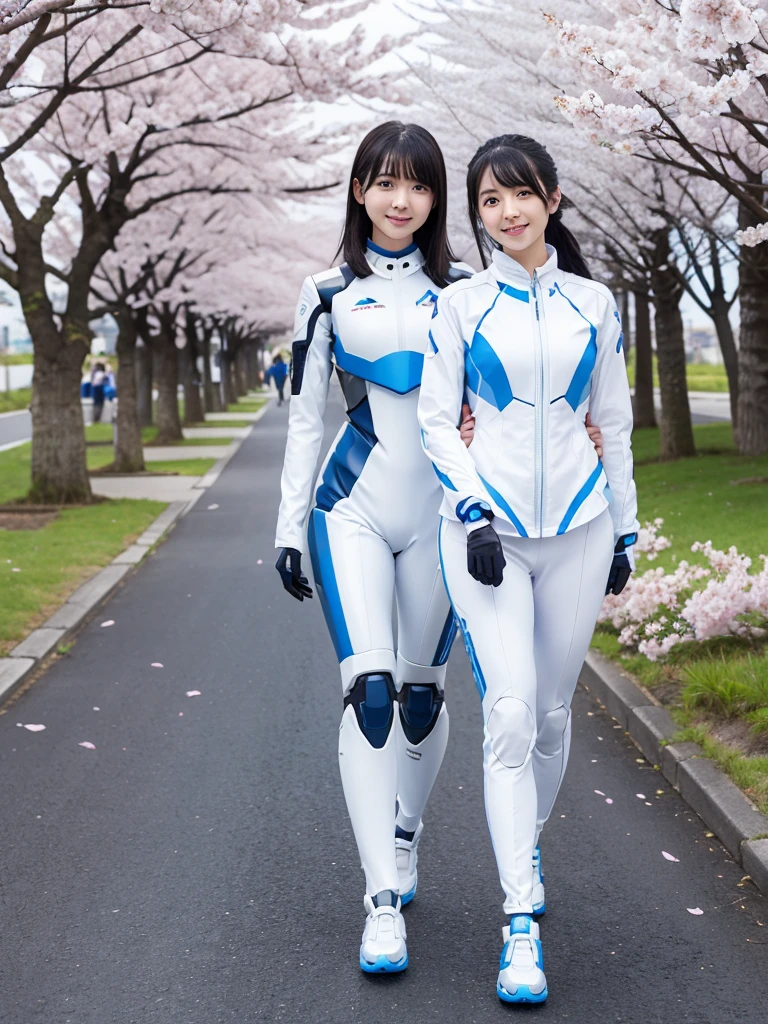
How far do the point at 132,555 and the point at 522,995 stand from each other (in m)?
8.62

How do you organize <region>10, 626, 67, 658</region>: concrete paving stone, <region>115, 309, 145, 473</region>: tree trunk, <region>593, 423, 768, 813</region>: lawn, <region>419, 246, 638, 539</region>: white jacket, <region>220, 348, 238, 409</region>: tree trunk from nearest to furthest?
<region>419, 246, 638, 539</region>: white jacket → <region>593, 423, 768, 813</region>: lawn → <region>10, 626, 67, 658</region>: concrete paving stone → <region>115, 309, 145, 473</region>: tree trunk → <region>220, 348, 238, 409</region>: tree trunk

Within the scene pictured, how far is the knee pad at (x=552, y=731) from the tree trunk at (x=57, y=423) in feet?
37.0

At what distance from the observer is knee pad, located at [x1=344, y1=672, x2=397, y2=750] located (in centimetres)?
338

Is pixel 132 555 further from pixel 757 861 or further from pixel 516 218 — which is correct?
pixel 516 218

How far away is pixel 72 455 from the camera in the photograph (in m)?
14.8

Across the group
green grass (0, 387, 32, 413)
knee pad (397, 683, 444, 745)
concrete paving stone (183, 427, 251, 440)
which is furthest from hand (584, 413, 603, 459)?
green grass (0, 387, 32, 413)

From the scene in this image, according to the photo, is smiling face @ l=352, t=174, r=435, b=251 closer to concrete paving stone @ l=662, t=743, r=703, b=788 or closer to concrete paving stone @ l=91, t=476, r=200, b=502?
concrete paving stone @ l=662, t=743, r=703, b=788

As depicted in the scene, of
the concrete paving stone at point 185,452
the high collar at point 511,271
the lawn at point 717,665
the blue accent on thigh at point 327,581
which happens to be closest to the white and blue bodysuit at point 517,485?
the high collar at point 511,271

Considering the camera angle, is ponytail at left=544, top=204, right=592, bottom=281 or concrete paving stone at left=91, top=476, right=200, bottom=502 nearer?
ponytail at left=544, top=204, right=592, bottom=281

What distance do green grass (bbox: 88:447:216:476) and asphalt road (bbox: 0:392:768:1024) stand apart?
13.2m

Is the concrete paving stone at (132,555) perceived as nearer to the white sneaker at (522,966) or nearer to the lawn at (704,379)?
the white sneaker at (522,966)

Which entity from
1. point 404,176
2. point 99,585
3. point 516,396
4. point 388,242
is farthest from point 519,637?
point 99,585

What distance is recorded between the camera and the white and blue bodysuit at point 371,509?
134 inches

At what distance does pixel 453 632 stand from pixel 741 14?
Result: 304cm
